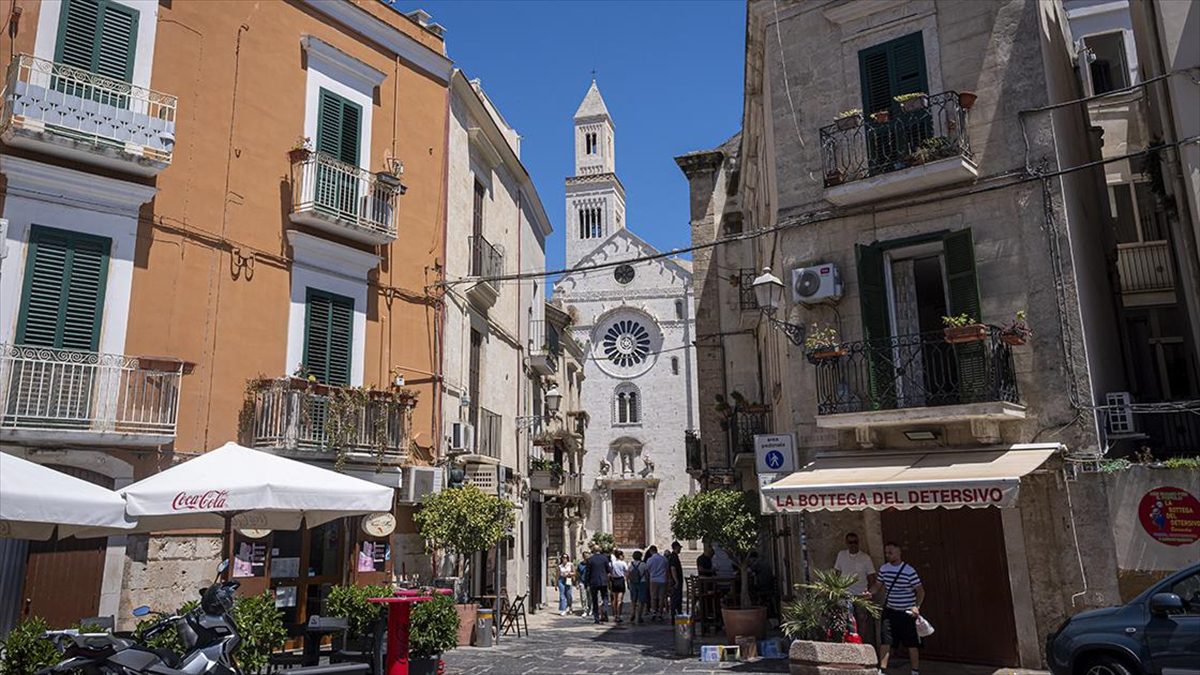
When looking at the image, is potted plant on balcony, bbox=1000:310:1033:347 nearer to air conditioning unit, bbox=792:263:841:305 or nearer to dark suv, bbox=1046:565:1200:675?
air conditioning unit, bbox=792:263:841:305

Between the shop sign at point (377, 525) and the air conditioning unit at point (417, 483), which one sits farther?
the air conditioning unit at point (417, 483)

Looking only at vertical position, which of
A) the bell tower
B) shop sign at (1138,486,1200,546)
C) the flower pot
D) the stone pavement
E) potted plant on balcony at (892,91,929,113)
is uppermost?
the bell tower

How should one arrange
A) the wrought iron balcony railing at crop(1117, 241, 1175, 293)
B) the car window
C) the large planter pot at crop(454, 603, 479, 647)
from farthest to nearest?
the wrought iron balcony railing at crop(1117, 241, 1175, 293) → the large planter pot at crop(454, 603, 479, 647) → the car window

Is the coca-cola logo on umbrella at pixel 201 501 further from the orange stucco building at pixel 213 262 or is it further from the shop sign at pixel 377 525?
the shop sign at pixel 377 525

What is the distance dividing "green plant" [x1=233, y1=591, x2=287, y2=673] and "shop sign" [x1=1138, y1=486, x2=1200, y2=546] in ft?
32.5

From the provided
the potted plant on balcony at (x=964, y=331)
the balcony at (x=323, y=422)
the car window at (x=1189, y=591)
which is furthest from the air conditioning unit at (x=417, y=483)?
the car window at (x=1189, y=591)

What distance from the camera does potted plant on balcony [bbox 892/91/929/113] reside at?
11930mm

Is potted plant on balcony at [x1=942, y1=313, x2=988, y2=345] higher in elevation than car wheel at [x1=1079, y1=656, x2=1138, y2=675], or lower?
higher

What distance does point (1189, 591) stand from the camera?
786 centimetres

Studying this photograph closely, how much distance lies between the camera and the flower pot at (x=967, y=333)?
35.4ft

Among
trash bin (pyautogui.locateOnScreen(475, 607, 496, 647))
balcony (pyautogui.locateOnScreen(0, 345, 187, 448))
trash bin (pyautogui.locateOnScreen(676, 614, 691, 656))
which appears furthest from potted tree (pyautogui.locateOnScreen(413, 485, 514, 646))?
balcony (pyautogui.locateOnScreen(0, 345, 187, 448))

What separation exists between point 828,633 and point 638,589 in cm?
1057

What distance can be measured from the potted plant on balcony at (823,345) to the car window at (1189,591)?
16.4ft

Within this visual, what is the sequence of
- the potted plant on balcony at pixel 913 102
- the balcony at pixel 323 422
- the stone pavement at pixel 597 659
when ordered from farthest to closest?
the balcony at pixel 323 422
the potted plant on balcony at pixel 913 102
the stone pavement at pixel 597 659
